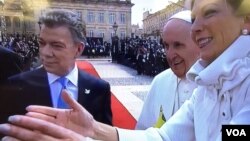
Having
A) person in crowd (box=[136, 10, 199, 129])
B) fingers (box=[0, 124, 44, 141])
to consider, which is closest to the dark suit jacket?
person in crowd (box=[136, 10, 199, 129])

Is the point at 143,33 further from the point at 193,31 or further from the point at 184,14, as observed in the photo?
the point at 193,31

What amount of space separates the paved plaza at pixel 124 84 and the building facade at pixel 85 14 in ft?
0.34

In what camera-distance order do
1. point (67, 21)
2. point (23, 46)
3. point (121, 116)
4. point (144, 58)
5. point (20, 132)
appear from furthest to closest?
point (144, 58) < point (121, 116) < point (23, 46) < point (67, 21) < point (20, 132)

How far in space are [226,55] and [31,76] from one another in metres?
0.31

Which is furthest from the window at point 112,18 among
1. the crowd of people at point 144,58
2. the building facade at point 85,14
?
the crowd of people at point 144,58

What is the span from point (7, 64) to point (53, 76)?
9cm

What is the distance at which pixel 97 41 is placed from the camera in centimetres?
56

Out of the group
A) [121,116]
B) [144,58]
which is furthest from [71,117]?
[144,58]

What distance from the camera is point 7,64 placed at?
1.59 feet

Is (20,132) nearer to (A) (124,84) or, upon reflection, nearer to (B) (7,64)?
(B) (7,64)

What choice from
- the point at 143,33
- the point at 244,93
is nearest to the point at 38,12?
the point at 143,33

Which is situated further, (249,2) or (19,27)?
(19,27)

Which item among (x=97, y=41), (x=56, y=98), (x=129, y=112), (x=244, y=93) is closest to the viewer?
(x=244, y=93)

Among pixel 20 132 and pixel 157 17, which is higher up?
pixel 157 17
